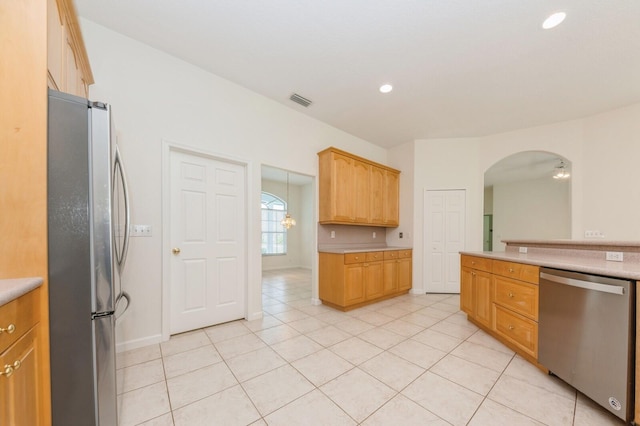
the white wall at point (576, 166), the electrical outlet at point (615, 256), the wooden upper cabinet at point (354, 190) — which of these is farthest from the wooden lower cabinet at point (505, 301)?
the wooden upper cabinet at point (354, 190)

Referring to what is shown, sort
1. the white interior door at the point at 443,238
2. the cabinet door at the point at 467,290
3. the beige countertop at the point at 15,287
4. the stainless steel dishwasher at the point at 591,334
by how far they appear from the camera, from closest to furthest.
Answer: the beige countertop at the point at 15,287
the stainless steel dishwasher at the point at 591,334
the cabinet door at the point at 467,290
the white interior door at the point at 443,238

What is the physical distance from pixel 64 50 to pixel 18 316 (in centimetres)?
159

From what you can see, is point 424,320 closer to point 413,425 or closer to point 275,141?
point 413,425

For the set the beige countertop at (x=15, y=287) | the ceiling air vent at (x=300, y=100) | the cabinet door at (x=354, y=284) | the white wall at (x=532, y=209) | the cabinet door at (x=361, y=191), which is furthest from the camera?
the white wall at (x=532, y=209)

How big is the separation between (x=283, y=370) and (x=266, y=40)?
3062 mm

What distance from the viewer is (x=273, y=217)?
784 centimetres

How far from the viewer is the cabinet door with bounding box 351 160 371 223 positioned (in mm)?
4059

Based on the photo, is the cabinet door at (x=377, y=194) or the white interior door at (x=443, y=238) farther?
the white interior door at (x=443, y=238)

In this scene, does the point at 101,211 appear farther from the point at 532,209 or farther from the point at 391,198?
the point at 532,209

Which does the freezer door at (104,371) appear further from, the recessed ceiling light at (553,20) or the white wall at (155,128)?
the recessed ceiling light at (553,20)

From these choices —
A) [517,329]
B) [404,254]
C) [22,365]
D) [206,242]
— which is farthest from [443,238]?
[22,365]

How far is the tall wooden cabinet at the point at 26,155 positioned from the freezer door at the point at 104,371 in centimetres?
Answer: 17

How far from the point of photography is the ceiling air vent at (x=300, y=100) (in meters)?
3.27

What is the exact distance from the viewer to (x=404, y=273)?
439 cm
